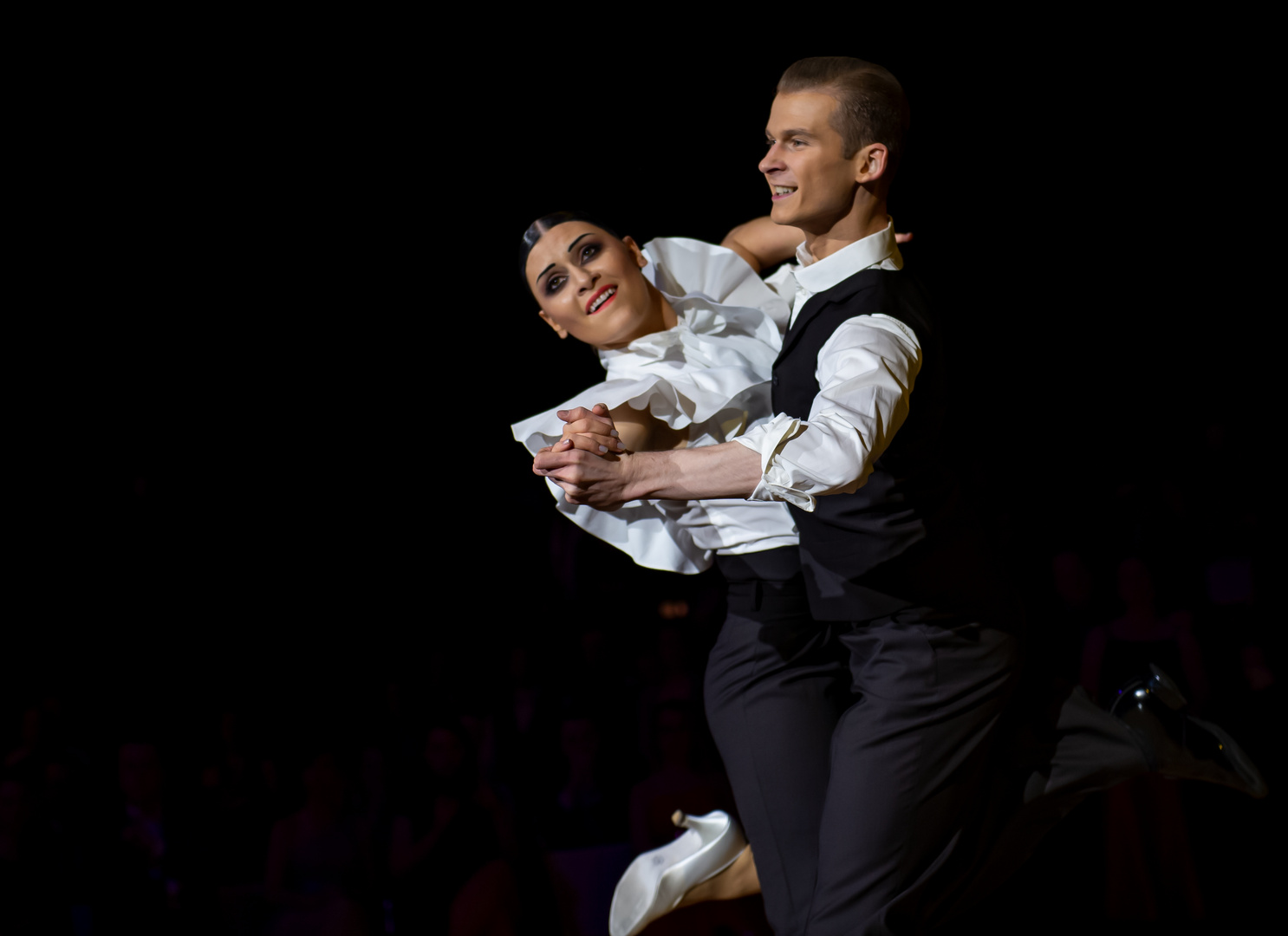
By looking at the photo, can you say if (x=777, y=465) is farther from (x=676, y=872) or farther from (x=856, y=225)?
(x=676, y=872)

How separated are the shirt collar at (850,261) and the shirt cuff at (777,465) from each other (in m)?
0.44

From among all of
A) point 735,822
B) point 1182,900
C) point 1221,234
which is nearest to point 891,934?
point 735,822

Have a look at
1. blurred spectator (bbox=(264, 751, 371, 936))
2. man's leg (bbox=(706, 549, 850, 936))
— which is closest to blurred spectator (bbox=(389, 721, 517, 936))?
blurred spectator (bbox=(264, 751, 371, 936))

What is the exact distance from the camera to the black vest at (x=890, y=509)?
1.62 meters

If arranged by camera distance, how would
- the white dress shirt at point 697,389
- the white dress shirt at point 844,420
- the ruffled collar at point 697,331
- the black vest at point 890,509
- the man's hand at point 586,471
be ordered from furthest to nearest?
the ruffled collar at point 697,331 → the white dress shirt at point 697,389 → the black vest at point 890,509 → the man's hand at point 586,471 → the white dress shirt at point 844,420

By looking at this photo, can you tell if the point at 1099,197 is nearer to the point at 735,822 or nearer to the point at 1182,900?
the point at 1182,900

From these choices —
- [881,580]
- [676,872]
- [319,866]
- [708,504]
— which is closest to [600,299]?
[708,504]

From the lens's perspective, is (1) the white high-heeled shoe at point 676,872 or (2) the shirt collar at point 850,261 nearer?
(2) the shirt collar at point 850,261

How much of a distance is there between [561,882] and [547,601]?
2411 mm

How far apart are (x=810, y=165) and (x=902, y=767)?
1.05m

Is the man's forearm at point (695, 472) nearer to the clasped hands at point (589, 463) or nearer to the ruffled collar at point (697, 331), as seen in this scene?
the clasped hands at point (589, 463)

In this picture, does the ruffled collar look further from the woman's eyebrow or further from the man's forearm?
the man's forearm

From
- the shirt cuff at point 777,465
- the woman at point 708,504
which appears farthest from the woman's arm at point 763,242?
the shirt cuff at point 777,465

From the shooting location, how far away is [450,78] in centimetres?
438
